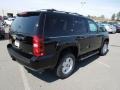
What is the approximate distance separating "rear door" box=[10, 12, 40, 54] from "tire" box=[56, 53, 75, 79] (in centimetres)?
107

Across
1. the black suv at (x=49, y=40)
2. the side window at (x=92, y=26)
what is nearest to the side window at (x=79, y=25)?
the black suv at (x=49, y=40)

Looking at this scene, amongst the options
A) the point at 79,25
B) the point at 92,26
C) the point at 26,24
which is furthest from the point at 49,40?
the point at 92,26

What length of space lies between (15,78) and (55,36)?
6.06 feet

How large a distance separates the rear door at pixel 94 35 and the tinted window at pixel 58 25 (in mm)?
1449

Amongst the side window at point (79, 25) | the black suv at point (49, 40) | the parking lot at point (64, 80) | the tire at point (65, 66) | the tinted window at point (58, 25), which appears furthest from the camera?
the side window at point (79, 25)

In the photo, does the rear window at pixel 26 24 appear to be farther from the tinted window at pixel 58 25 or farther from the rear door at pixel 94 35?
the rear door at pixel 94 35

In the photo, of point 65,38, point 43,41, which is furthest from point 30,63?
point 65,38

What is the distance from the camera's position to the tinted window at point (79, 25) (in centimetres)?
497

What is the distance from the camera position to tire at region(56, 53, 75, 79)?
456 centimetres

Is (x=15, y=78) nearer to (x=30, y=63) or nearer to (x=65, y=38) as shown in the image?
(x=30, y=63)

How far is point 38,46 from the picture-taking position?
375cm

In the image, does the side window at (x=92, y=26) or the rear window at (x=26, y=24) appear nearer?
the rear window at (x=26, y=24)

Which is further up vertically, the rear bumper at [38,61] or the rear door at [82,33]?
the rear door at [82,33]

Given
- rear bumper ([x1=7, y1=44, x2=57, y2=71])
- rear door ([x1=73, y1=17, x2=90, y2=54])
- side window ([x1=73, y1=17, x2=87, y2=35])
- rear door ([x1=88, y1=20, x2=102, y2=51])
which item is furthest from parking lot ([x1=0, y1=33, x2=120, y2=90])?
side window ([x1=73, y1=17, x2=87, y2=35])
